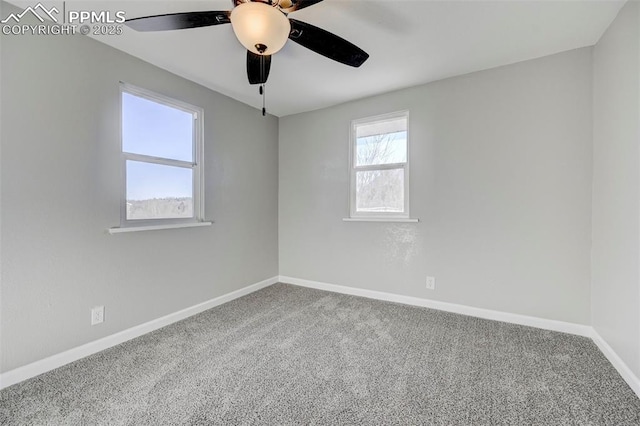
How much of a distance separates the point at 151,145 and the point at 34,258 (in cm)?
119

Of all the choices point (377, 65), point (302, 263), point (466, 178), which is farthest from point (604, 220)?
point (302, 263)

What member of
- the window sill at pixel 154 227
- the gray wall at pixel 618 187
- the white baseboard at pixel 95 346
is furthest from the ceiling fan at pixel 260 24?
the white baseboard at pixel 95 346

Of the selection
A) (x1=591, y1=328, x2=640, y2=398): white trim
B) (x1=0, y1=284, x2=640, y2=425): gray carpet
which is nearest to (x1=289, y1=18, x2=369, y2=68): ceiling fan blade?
(x1=0, y1=284, x2=640, y2=425): gray carpet

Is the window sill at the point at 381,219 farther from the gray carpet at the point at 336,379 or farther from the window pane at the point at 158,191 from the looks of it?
the window pane at the point at 158,191

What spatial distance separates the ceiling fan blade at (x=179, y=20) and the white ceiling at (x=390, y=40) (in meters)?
0.40

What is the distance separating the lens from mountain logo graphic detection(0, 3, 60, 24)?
1780mm

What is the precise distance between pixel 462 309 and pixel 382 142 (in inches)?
78.3

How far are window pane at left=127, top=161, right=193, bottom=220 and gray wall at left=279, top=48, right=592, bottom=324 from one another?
1735mm

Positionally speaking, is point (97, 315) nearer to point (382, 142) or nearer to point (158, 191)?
point (158, 191)

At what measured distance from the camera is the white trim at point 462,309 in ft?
7.93

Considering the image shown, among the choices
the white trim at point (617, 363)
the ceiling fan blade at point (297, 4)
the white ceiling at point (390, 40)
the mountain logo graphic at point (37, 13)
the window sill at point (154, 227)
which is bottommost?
the white trim at point (617, 363)

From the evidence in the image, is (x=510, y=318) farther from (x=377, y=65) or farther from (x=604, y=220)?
(x=377, y=65)

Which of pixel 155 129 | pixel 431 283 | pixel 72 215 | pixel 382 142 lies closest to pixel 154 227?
pixel 72 215

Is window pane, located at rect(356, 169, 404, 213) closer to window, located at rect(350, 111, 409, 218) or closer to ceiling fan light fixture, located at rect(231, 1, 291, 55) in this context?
window, located at rect(350, 111, 409, 218)
